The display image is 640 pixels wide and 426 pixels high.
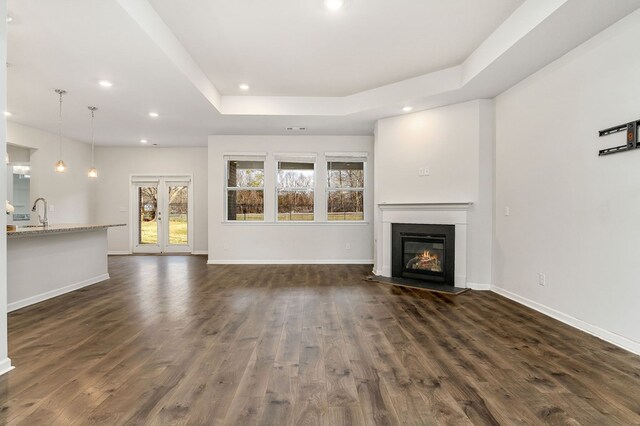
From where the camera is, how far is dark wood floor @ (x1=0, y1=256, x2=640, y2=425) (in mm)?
1854

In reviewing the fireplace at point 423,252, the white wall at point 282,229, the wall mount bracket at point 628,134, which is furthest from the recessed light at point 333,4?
the white wall at point 282,229

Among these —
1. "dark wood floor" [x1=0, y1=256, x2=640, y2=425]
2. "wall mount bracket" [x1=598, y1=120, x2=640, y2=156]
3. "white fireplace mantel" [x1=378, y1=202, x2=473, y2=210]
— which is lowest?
"dark wood floor" [x1=0, y1=256, x2=640, y2=425]

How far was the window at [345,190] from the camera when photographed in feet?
23.6

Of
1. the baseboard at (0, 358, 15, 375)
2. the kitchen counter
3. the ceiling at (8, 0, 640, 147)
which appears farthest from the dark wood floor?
the ceiling at (8, 0, 640, 147)

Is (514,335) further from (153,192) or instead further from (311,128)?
(153,192)

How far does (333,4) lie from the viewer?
3059 mm

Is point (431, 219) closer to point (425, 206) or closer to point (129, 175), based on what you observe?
point (425, 206)

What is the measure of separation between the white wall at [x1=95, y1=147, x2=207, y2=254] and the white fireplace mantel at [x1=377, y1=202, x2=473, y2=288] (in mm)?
5099

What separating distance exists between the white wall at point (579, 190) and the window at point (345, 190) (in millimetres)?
3216

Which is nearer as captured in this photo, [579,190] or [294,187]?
[579,190]

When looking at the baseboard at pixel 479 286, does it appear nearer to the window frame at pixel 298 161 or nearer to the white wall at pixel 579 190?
the white wall at pixel 579 190

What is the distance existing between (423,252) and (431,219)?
55 centimetres

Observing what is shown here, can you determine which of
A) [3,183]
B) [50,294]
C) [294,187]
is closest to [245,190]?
[294,187]

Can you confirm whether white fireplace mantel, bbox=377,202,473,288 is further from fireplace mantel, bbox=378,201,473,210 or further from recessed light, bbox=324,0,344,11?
recessed light, bbox=324,0,344,11
